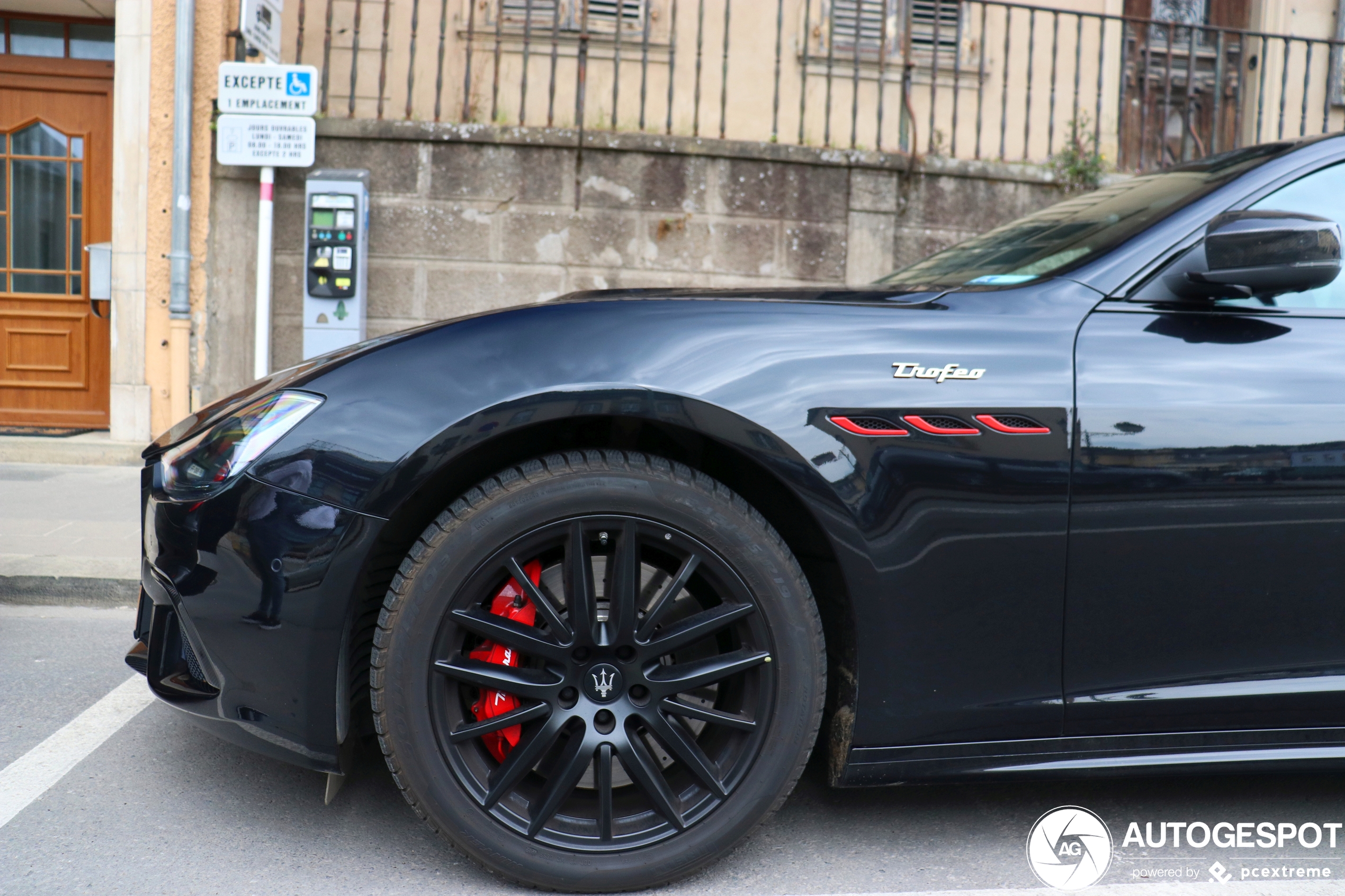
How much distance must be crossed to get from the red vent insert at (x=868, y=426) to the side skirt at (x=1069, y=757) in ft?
1.90

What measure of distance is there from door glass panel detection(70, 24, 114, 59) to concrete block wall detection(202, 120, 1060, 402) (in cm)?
155

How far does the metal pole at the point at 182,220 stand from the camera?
6.45 m

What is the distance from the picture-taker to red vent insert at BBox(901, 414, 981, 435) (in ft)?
5.99

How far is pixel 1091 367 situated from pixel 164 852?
1998 mm

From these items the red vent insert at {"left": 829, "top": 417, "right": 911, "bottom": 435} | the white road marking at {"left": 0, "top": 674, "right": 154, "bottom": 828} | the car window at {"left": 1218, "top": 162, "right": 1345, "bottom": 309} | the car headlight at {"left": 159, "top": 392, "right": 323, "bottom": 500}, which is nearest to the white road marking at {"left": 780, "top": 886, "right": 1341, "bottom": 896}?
the red vent insert at {"left": 829, "top": 417, "right": 911, "bottom": 435}

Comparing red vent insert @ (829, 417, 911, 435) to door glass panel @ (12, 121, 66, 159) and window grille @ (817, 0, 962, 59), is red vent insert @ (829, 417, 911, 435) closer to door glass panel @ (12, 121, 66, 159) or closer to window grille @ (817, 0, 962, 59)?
window grille @ (817, 0, 962, 59)

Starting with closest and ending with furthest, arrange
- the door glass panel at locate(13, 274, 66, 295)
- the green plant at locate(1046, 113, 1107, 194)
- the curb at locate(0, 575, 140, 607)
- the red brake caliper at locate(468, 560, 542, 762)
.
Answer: the red brake caliper at locate(468, 560, 542, 762), the curb at locate(0, 575, 140, 607), the green plant at locate(1046, 113, 1107, 194), the door glass panel at locate(13, 274, 66, 295)

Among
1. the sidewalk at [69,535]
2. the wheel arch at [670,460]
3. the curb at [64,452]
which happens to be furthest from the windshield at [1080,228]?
the curb at [64,452]

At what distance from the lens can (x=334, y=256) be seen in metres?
6.43

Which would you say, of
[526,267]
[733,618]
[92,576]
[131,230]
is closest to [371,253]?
[526,267]

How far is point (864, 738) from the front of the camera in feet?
6.14

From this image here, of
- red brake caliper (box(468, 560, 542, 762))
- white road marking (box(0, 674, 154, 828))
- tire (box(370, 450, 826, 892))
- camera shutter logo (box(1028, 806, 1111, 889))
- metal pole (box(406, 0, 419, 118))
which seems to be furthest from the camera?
metal pole (box(406, 0, 419, 118))

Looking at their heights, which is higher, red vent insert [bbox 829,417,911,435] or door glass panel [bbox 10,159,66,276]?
door glass panel [bbox 10,159,66,276]

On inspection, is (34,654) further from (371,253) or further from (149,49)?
(149,49)
